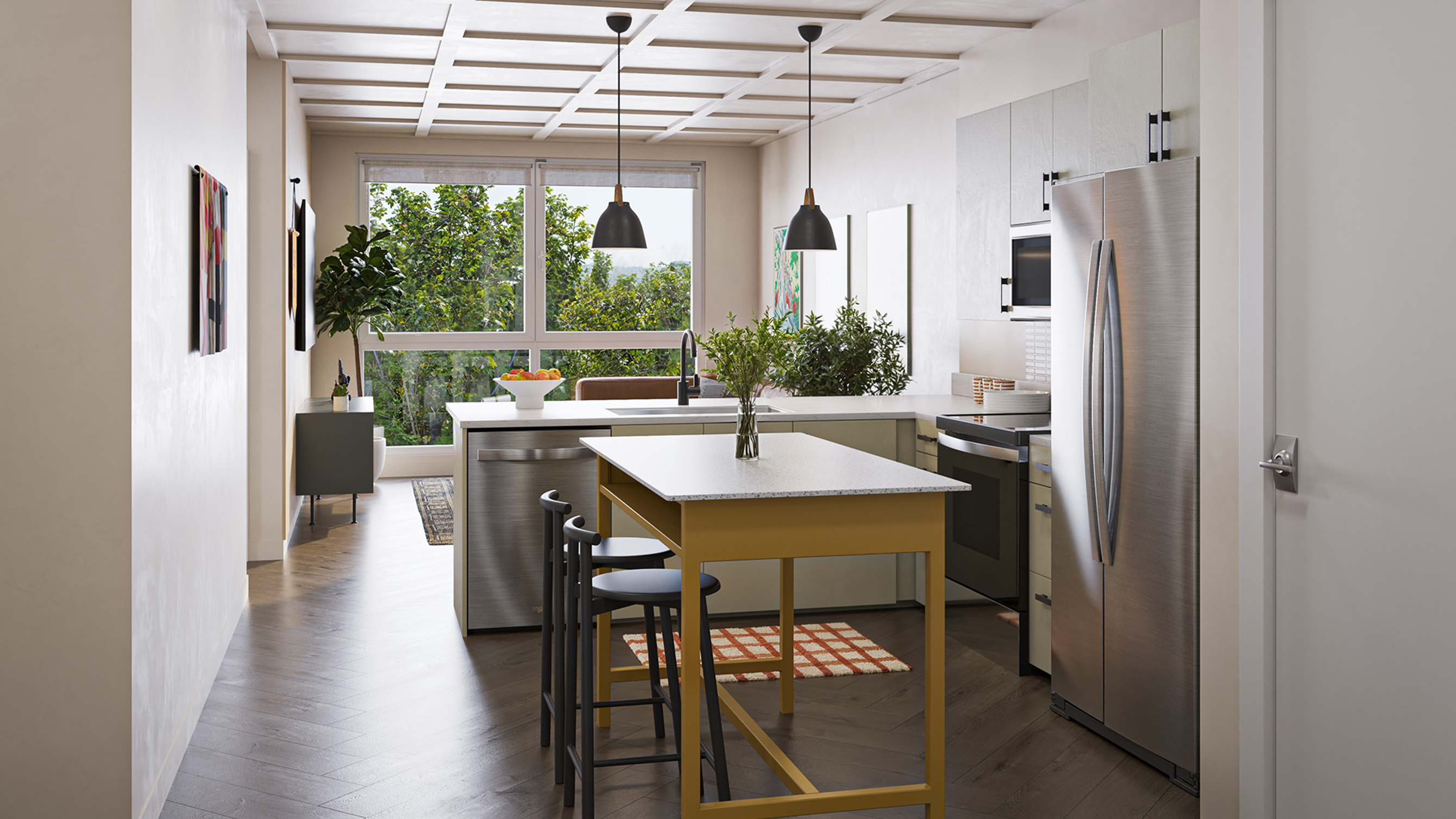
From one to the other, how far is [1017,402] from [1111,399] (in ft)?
4.86

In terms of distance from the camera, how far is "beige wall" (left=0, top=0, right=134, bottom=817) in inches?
104

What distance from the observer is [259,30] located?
5715 mm

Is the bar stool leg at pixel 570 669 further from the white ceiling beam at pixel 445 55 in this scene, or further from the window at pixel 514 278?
the window at pixel 514 278

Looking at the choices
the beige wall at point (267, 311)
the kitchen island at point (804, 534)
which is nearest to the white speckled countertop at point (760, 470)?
the kitchen island at point (804, 534)

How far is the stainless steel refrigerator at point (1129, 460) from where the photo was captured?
315cm

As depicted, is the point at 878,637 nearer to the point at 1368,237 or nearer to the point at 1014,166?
the point at 1014,166

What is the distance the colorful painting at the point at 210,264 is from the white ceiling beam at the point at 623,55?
2176 millimetres

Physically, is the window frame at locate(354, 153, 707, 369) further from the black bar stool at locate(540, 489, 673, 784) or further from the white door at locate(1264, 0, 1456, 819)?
the white door at locate(1264, 0, 1456, 819)

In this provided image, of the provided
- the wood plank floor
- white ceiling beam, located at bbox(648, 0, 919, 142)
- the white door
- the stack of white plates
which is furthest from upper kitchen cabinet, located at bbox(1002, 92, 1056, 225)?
the white door

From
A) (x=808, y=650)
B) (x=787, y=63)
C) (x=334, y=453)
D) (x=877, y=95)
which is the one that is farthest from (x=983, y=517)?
(x=334, y=453)

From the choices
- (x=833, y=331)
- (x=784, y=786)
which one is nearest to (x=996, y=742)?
(x=784, y=786)

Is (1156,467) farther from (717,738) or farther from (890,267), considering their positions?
(890,267)

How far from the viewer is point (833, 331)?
22.0 feet

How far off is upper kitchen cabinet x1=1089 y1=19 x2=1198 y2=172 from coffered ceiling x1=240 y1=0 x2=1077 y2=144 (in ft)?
5.37
